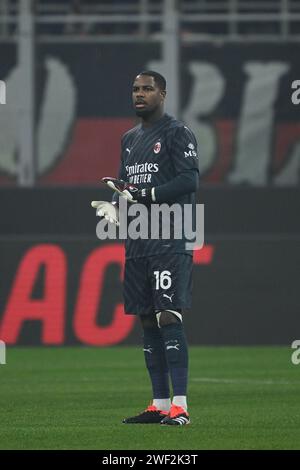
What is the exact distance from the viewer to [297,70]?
20.0 m

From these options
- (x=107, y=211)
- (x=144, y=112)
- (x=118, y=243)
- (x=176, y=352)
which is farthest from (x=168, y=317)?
(x=118, y=243)

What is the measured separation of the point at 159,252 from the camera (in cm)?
854

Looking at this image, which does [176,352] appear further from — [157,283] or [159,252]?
[159,252]

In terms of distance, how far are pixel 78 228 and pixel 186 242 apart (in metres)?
7.92

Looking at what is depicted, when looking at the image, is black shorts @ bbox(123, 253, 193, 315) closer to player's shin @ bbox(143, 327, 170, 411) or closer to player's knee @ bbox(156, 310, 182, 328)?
player's knee @ bbox(156, 310, 182, 328)

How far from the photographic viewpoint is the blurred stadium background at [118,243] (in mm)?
9852

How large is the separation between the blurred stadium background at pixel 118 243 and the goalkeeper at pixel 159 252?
0.32 metres

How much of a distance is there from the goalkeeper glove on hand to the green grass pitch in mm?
1371

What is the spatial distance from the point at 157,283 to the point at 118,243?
777 cm

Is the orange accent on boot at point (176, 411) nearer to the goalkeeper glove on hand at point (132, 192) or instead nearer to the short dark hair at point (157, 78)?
the goalkeeper glove on hand at point (132, 192)

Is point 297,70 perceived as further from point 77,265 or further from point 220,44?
point 77,265
